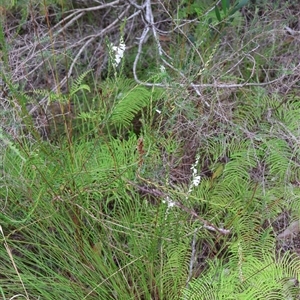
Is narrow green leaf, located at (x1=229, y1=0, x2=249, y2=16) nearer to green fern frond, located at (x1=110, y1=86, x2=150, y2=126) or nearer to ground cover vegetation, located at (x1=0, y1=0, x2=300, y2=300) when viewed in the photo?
ground cover vegetation, located at (x1=0, y1=0, x2=300, y2=300)

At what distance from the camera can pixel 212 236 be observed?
4.81 ft

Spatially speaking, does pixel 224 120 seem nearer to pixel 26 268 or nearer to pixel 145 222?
pixel 145 222

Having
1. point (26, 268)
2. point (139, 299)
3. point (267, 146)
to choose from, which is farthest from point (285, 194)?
point (26, 268)

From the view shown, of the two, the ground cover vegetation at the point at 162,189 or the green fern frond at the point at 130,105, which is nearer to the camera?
the ground cover vegetation at the point at 162,189

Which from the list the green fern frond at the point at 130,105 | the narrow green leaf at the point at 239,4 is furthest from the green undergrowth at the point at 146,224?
the narrow green leaf at the point at 239,4

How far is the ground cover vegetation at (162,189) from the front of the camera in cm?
132

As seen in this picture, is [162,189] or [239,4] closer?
[162,189]

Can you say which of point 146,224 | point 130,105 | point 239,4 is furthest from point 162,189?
point 239,4

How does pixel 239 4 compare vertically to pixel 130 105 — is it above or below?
above

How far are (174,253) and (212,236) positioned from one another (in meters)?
Answer: 0.15

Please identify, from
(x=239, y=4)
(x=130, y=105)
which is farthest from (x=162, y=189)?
(x=239, y=4)

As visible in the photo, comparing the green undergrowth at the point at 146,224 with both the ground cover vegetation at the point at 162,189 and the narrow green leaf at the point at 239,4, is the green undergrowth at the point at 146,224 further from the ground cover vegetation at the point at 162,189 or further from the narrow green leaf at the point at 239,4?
the narrow green leaf at the point at 239,4

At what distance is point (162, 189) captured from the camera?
4.55ft

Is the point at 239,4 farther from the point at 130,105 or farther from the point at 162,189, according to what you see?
the point at 162,189
